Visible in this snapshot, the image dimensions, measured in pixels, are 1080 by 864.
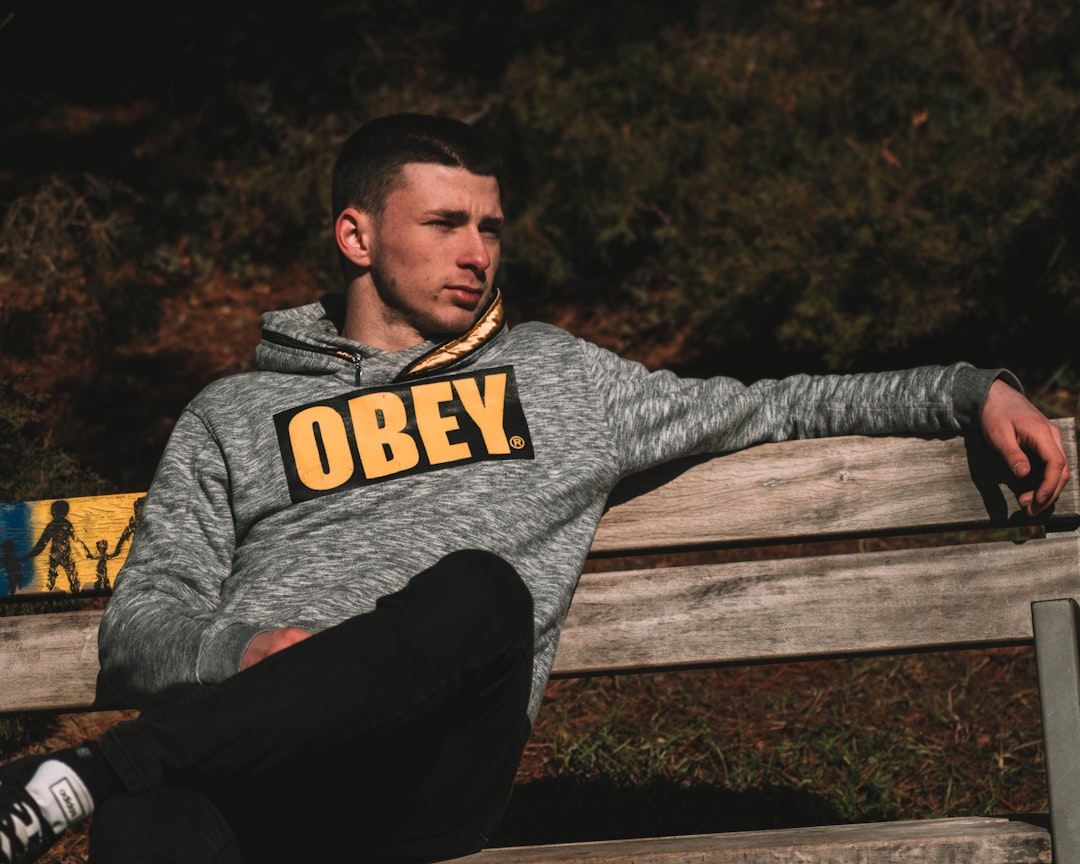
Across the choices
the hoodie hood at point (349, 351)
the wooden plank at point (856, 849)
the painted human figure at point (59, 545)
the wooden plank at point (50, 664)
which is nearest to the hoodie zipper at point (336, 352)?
the hoodie hood at point (349, 351)

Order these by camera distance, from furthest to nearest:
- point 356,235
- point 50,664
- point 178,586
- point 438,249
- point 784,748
→ point 784,748 < point 356,235 < point 438,249 < point 50,664 < point 178,586

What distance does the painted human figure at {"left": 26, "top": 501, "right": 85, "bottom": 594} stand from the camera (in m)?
2.97

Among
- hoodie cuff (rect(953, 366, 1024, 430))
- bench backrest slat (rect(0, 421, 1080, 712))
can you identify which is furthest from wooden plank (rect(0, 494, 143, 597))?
hoodie cuff (rect(953, 366, 1024, 430))

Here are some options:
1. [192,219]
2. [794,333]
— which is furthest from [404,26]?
[794,333]

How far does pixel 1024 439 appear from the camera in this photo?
2559 mm

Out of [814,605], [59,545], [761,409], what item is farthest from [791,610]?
[59,545]

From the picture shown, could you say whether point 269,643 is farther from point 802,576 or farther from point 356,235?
point 356,235

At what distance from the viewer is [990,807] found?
3537 mm

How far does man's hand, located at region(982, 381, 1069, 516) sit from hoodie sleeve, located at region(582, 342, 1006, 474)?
0.24ft

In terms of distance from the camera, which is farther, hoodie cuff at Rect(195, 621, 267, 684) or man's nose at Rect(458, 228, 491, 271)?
man's nose at Rect(458, 228, 491, 271)

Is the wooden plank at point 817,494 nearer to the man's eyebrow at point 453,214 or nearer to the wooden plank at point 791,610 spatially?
the wooden plank at point 791,610

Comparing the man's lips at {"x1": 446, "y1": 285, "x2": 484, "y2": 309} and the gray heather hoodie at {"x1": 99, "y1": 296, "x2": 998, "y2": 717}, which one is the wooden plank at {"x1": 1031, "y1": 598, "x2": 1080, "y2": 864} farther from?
the man's lips at {"x1": 446, "y1": 285, "x2": 484, "y2": 309}

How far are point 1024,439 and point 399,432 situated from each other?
1266 mm

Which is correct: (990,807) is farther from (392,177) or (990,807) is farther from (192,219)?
(192,219)
